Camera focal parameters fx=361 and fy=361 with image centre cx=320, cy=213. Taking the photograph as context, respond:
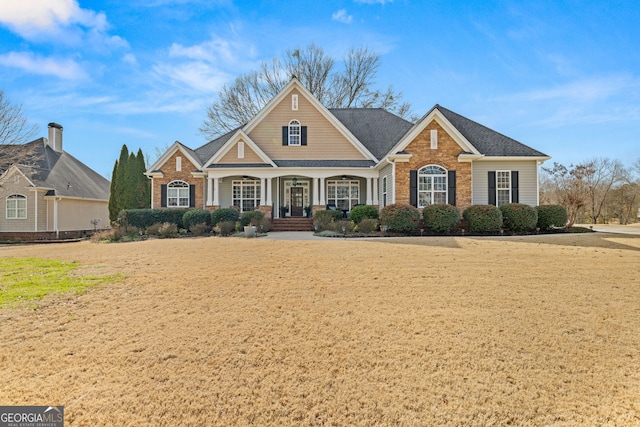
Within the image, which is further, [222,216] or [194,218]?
[194,218]

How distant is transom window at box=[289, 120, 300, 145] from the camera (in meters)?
21.4

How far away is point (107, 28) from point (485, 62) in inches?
542

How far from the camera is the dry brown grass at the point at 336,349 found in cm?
319

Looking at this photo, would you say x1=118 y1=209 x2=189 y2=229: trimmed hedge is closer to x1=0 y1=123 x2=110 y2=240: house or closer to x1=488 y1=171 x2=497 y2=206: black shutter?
x1=0 y1=123 x2=110 y2=240: house

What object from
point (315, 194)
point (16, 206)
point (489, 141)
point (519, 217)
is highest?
point (489, 141)

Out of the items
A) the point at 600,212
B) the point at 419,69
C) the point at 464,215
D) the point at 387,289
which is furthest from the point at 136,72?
the point at 600,212

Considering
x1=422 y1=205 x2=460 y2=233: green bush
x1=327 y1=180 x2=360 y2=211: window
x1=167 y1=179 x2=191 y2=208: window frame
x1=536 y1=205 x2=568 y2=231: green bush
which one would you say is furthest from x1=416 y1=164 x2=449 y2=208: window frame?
x1=167 y1=179 x2=191 y2=208: window frame

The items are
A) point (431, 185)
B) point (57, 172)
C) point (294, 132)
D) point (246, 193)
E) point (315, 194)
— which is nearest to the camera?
point (431, 185)

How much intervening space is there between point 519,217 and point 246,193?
47.9 feet

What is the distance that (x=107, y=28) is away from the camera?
12.6m

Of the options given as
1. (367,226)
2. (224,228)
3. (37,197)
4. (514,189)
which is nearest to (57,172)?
(37,197)

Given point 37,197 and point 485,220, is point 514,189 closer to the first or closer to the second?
point 485,220

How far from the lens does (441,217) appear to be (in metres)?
15.5

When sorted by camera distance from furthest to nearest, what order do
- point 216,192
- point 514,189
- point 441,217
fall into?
point 216,192 → point 514,189 → point 441,217
